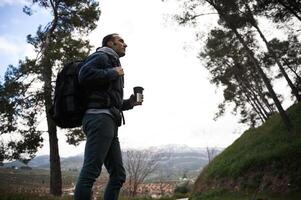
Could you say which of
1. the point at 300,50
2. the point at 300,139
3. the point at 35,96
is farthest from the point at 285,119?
the point at 35,96

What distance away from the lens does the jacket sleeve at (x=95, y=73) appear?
10.8ft

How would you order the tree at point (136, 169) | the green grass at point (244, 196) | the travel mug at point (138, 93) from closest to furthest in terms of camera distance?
the travel mug at point (138, 93) < the green grass at point (244, 196) < the tree at point (136, 169)

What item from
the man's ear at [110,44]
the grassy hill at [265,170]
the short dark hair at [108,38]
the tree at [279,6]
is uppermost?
the tree at [279,6]

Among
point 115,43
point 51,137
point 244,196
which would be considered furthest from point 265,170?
point 115,43

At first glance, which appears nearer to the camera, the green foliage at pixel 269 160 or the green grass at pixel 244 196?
the green grass at pixel 244 196

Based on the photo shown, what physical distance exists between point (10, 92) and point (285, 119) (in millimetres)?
12470

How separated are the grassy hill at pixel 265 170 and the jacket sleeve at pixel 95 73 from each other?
9965 millimetres

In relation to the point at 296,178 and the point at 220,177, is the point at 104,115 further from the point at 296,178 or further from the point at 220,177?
the point at 220,177

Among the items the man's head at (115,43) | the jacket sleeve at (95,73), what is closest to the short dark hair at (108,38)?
the man's head at (115,43)

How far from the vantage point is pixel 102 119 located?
3254 mm

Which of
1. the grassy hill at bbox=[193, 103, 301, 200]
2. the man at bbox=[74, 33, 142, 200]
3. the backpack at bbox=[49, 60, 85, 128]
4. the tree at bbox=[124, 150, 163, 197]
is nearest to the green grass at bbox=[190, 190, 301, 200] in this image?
the grassy hill at bbox=[193, 103, 301, 200]

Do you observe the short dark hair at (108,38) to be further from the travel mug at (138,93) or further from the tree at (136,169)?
the tree at (136,169)

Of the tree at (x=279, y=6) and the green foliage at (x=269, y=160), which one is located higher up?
the tree at (x=279, y=6)

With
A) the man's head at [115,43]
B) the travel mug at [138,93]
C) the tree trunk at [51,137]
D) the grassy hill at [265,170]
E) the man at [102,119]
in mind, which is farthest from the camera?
the tree trunk at [51,137]
